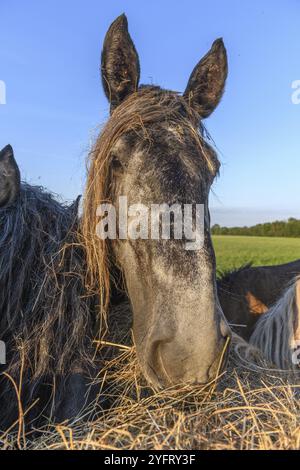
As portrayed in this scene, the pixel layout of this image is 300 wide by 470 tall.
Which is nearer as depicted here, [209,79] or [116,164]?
[116,164]

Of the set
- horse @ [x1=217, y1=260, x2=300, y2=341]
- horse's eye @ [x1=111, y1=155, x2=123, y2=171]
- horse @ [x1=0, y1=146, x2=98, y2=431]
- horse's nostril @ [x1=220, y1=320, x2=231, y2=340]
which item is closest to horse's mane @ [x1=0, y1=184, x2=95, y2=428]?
horse @ [x1=0, y1=146, x2=98, y2=431]

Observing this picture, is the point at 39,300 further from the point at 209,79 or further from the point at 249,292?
the point at 249,292

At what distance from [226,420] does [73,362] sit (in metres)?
1.00

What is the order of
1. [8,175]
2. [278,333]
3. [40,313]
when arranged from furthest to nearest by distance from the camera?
[278,333] → [8,175] → [40,313]

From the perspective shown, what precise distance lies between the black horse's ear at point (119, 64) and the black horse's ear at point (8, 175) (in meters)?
0.78

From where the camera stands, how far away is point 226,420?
2379 mm

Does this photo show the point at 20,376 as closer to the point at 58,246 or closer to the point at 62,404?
the point at 62,404

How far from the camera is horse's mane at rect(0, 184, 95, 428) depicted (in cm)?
288

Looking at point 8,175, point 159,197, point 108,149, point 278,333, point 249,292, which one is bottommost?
point 278,333

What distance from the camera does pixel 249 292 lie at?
17.9 ft

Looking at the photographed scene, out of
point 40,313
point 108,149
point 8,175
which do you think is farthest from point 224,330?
point 8,175

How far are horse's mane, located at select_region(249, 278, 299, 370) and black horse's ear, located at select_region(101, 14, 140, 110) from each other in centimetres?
249

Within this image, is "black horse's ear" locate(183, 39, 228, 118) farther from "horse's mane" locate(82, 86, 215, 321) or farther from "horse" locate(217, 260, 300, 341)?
"horse" locate(217, 260, 300, 341)

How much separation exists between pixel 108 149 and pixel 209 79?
3.46ft
